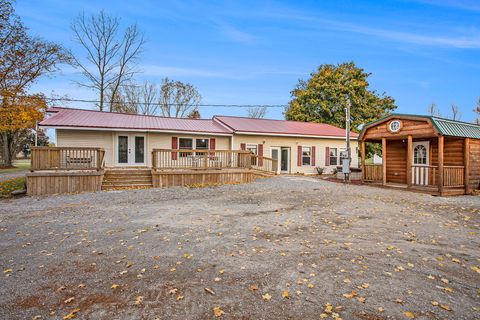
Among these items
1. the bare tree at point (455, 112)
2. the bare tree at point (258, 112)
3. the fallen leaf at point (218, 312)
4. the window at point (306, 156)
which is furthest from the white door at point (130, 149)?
the bare tree at point (455, 112)

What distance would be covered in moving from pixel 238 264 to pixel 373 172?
45.6ft

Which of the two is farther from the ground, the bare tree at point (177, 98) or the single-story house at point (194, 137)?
the bare tree at point (177, 98)

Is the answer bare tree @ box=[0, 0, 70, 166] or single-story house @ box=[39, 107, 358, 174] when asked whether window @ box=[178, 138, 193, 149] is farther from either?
bare tree @ box=[0, 0, 70, 166]

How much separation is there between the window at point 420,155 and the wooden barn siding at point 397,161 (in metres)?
0.48

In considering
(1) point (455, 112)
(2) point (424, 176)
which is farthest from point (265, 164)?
(1) point (455, 112)

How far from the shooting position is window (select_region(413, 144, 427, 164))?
14.0 m

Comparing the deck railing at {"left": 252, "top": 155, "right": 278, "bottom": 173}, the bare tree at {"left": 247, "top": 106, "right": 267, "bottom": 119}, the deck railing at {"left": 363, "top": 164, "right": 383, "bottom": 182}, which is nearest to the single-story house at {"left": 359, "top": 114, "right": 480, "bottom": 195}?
the deck railing at {"left": 363, "top": 164, "right": 383, "bottom": 182}

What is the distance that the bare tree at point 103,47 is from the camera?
2809 cm

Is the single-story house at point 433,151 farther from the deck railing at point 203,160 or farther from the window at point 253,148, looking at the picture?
the window at point 253,148

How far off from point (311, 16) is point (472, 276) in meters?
17.2

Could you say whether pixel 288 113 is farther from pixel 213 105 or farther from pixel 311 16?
pixel 311 16

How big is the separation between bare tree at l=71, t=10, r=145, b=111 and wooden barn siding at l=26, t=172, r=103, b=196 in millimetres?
18404

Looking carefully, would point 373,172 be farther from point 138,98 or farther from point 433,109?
point 433,109

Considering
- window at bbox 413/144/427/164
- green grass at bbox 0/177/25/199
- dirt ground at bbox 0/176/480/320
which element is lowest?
dirt ground at bbox 0/176/480/320
